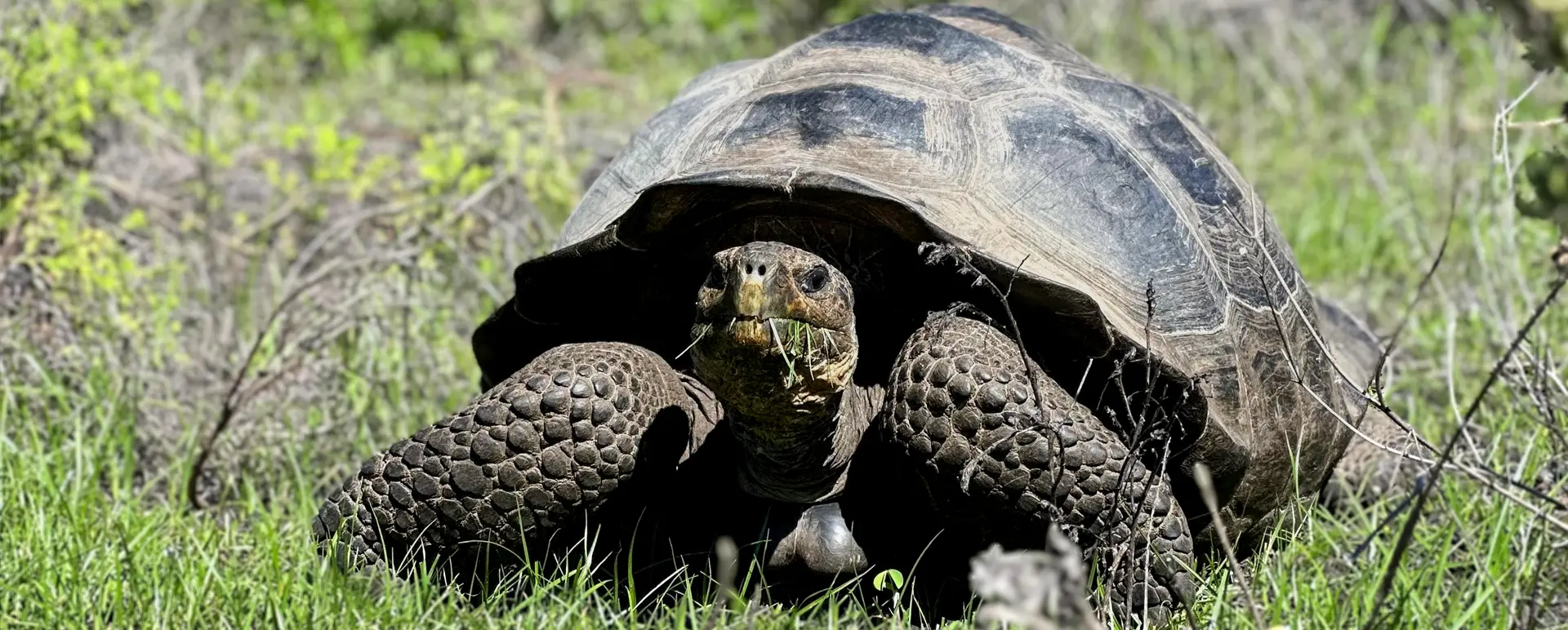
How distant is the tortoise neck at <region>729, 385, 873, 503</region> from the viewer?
3150 millimetres

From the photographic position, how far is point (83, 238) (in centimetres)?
488

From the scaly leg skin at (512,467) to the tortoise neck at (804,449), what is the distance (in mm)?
179

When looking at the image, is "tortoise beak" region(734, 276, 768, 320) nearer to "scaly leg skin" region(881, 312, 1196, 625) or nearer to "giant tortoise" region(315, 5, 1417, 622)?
"giant tortoise" region(315, 5, 1417, 622)

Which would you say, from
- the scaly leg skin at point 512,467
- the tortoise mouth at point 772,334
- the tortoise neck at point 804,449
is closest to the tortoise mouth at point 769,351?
the tortoise mouth at point 772,334

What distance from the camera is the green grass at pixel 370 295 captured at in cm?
312

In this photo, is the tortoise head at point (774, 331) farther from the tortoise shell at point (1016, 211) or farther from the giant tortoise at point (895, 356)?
the tortoise shell at point (1016, 211)

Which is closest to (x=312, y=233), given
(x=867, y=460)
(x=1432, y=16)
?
(x=867, y=460)

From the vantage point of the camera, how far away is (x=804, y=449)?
3207mm

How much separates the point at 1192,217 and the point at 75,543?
249cm

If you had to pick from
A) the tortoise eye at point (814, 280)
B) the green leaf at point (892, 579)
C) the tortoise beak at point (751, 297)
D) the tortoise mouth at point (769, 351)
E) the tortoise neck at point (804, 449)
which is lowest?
the green leaf at point (892, 579)

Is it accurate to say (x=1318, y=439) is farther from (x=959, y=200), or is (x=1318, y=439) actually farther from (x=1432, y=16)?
(x=1432, y=16)

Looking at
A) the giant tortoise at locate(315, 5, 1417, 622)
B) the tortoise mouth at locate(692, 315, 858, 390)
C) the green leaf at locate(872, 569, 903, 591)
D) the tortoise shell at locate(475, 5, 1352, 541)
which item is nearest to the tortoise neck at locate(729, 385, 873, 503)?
the giant tortoise at locate(315, 5, 1417, 622)

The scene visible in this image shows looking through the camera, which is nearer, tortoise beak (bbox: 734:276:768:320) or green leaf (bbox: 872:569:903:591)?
tortoise beak (bbox: 734:276:768:320)

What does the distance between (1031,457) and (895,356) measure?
54 centimetres
